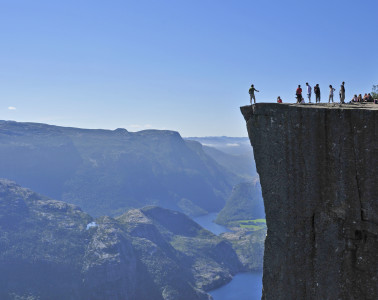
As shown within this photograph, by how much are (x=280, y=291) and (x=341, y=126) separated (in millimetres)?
8155

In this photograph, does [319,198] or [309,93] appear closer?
[319,198]

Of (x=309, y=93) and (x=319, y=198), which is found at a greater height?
(x=309, y=93)

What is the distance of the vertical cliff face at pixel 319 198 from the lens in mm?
17750

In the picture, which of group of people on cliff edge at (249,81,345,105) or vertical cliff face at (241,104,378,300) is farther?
group of people on cliff edge at (249,81,345,105)

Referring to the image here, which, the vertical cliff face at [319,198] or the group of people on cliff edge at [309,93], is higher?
the group of people on cliff edge at [309,93]

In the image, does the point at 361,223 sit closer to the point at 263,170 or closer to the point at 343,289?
the point at 343,289

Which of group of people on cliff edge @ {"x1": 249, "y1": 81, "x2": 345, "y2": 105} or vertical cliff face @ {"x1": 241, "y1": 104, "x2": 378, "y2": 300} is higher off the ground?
group of people on cliff edge @ {"x1": 249, "y1": 81, "x2": 345, "y2": 105}

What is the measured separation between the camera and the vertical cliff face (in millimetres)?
17750

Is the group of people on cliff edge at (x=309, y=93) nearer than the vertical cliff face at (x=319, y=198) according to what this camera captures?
No

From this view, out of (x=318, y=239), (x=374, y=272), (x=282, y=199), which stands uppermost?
(x=282, y=199)

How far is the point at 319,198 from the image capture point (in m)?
18.6

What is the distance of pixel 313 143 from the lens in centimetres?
1847

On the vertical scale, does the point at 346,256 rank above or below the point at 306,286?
above

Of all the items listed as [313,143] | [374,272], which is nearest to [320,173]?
[313,143]
